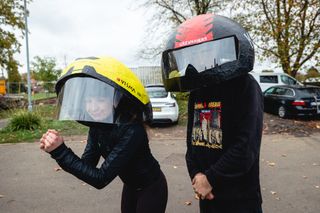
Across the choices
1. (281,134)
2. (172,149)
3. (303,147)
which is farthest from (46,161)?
(281,134)

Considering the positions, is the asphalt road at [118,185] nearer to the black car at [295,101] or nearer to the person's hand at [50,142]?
the person's hand at [50,142]

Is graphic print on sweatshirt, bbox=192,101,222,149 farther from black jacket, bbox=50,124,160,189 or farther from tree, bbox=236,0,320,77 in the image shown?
tree, bbox=236,0,320,77

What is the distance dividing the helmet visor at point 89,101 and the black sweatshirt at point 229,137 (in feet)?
1.88

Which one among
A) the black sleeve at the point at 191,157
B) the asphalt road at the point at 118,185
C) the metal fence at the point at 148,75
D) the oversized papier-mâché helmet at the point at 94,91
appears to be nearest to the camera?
the oversized papier-mâché helmet at the point at 94,91

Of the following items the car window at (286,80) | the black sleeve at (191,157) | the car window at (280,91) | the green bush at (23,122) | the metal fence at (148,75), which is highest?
the metal fence at (148,75)

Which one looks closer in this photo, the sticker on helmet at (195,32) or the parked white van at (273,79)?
the sticker on helmet at (195,32)

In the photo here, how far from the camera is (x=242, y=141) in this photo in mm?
1438

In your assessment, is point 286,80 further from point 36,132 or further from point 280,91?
point 36,132

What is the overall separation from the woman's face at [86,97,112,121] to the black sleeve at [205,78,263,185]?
0.68 metres

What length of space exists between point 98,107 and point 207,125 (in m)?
0.67

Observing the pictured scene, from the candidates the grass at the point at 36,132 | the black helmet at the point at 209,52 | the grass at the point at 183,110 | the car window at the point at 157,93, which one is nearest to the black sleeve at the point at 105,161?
the black helmet at the point at 209,52

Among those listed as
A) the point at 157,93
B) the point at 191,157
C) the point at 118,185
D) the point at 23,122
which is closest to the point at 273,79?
the point at 157,93

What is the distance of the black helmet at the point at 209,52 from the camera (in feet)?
4.87

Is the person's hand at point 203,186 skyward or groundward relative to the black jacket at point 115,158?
groundward
